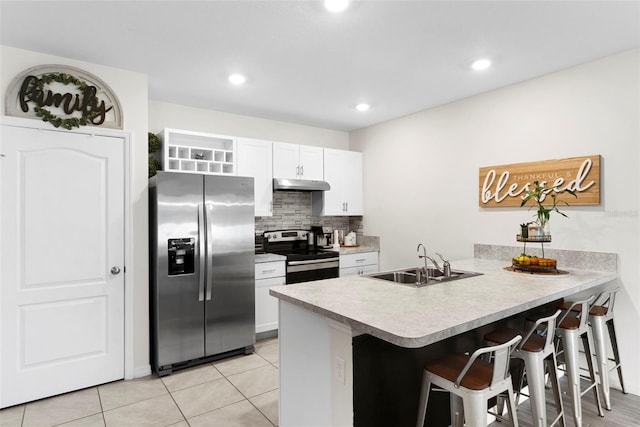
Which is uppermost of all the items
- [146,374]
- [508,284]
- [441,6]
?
[441,6]

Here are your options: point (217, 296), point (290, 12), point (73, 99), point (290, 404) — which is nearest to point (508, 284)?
point (290, 404)

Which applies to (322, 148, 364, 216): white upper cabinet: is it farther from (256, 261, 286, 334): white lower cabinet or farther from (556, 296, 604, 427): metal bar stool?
(556, 296, 604, 427): metal bar stool

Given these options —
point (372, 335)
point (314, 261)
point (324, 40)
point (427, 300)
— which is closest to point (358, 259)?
point (314, 261)

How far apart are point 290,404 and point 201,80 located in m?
2.80

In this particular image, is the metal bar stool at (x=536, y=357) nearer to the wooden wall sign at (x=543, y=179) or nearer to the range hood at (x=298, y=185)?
the wooden wall sign at (x=543, y=179)

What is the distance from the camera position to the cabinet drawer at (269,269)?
3.94m

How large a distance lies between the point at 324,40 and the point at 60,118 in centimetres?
212

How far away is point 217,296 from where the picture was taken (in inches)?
135

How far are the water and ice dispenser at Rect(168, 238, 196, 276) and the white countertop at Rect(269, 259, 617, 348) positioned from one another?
1.39 metres

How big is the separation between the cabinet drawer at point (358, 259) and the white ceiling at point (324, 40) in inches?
82.0

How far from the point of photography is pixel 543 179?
3.26 meters

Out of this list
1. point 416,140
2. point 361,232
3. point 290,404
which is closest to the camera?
point 290,404

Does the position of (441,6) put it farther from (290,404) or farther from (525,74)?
(290,404)

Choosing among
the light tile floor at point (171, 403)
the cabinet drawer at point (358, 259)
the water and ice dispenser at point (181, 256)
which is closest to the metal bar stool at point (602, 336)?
the light tile floor at point (171, 403)
